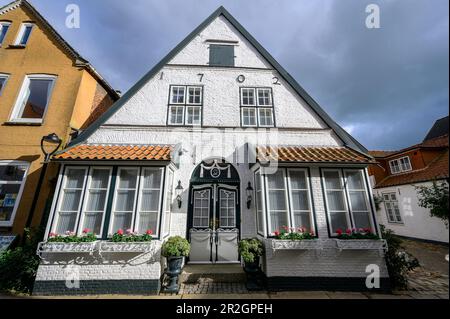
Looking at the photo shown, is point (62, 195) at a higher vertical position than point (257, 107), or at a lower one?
lower

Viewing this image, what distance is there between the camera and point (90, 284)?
17.5 ft

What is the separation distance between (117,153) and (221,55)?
5.52 metres

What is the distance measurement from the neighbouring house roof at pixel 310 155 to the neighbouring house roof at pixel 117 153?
120 inches

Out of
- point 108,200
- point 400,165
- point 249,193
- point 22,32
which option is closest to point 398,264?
point 249,193

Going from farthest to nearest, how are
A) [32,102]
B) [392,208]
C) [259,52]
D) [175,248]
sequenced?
[392,208], [259,52], [32,102], [175,248]

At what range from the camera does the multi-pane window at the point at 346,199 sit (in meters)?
5.96

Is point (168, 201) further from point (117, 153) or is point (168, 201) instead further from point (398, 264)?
point (398, 264)

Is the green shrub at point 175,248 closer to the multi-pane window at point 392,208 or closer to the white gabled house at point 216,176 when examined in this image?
the white gabled house at point 216,176

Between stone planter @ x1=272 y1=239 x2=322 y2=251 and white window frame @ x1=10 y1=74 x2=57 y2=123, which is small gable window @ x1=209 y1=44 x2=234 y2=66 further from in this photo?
stone planter @ x1=272 y1=239 x2=322 y2=251

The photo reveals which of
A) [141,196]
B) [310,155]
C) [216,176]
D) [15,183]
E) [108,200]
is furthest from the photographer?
[216,176]

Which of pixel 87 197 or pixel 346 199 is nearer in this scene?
pixel 87 197

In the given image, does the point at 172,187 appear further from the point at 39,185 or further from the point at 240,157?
the point at 39,185

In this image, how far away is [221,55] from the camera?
Answer: 826 centimetres
